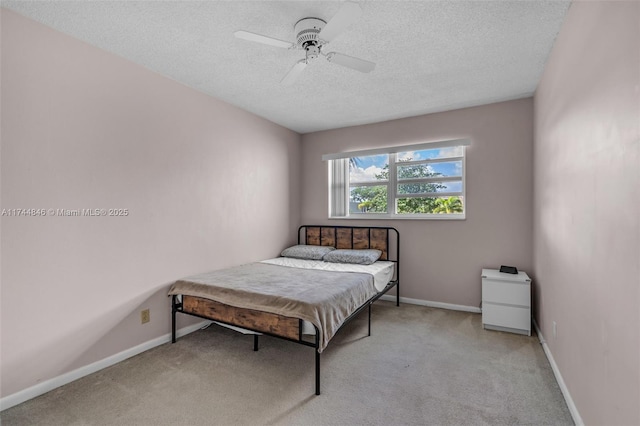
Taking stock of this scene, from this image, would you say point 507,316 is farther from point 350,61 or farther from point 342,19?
point 342,19

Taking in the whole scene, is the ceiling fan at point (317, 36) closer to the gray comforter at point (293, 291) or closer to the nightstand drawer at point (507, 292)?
the gray comforter at point (293, 291)

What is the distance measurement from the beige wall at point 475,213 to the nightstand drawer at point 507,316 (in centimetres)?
55

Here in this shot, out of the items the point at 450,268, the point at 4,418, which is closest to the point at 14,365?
the point at 4,418

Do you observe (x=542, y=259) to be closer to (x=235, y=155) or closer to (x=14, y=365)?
(x=235, y=155)

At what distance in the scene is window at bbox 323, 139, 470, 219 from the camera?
3.86 m

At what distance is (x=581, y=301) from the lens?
Answer: 1689 mm

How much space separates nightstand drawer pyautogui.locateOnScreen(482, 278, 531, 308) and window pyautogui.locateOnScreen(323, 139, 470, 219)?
957mm

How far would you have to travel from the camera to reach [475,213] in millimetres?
3658

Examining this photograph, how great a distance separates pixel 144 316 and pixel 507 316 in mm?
3513

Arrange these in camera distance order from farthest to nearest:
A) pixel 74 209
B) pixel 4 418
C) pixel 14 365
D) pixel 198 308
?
pixel 198 308 → pixel 74 209 → pixel 14 365 → pixel 4 418

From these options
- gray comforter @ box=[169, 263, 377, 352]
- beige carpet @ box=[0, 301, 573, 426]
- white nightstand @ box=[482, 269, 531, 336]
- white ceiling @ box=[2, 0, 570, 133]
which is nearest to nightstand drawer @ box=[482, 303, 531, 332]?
white nightstand @ box=[482, 269, 531, 336]

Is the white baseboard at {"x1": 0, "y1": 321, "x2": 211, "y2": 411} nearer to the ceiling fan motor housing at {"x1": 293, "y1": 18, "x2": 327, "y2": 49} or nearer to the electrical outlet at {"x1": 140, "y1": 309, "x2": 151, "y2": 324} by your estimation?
the electrical outlet at {"x1": 140, "y1": 309, "x2": 151, "y2": 324}

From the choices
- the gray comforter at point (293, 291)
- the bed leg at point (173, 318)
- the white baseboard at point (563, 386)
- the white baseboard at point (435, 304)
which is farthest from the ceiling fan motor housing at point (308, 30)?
the white baseboard at point (435, 304)

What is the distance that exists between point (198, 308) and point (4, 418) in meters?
1.27
